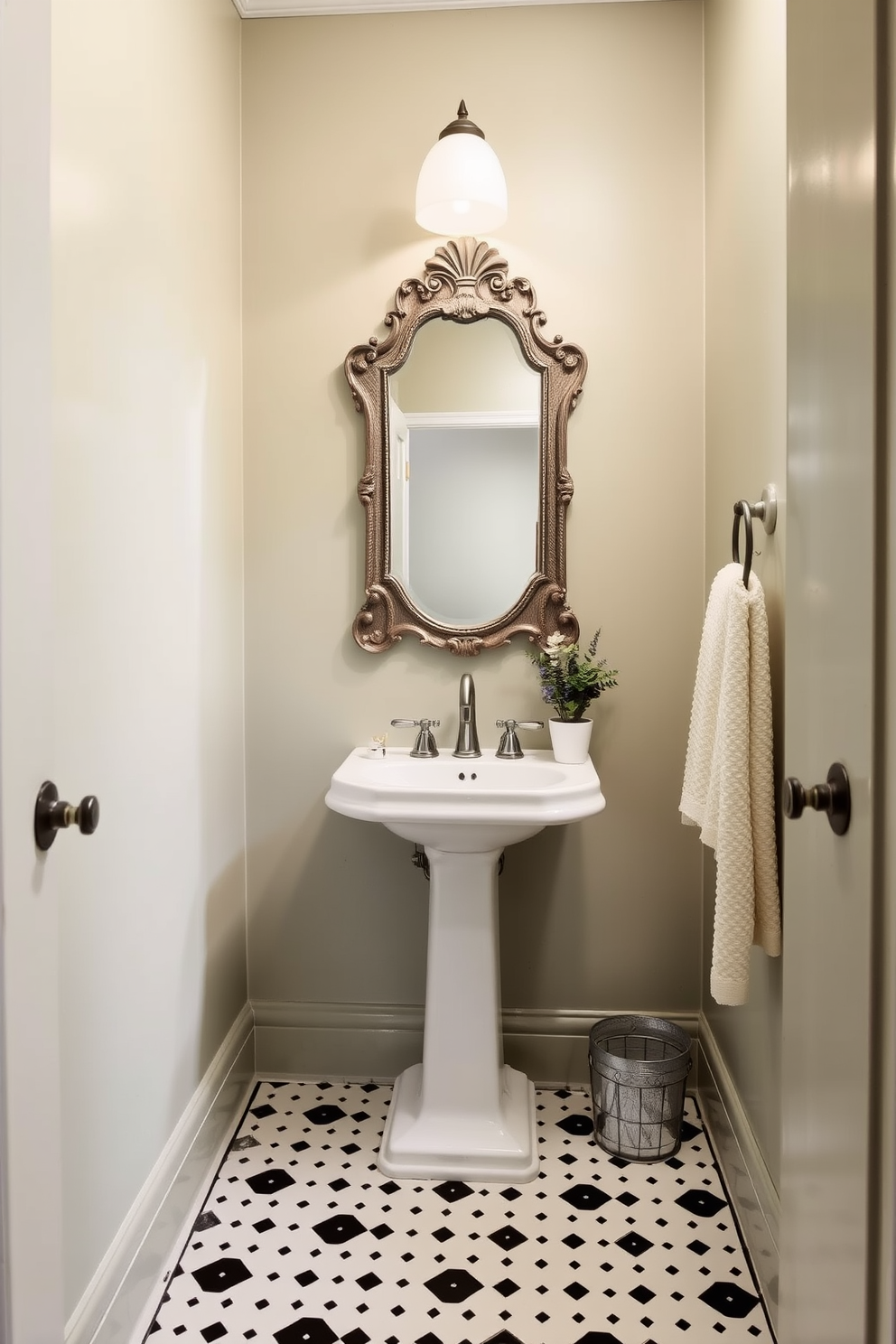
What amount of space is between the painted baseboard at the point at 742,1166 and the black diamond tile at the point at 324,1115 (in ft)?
2.80

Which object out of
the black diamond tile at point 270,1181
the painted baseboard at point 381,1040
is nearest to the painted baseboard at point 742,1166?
the painted baseboard at point 381,1040

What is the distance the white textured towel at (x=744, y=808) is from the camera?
1.57 m

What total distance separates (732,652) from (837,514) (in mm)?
763

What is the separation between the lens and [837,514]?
0.86 m

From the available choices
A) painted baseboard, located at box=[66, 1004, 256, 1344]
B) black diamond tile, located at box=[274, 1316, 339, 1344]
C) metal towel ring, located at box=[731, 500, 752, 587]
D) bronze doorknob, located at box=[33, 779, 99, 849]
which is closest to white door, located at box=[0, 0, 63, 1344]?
bronze doorknob, located at box=[33, 779, 99, 849]

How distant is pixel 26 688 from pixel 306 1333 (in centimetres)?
124

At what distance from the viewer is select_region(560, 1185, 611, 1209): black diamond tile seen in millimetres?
1879

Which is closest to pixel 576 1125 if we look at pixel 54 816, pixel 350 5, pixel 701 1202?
pixel 701 1202

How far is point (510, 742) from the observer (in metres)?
2.25

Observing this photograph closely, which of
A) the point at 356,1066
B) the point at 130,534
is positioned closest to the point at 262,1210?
the point at 356,1066

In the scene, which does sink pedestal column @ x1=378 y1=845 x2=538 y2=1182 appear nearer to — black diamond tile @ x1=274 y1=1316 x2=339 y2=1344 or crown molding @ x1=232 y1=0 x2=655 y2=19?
black diamond tile @ x1=274 y1=1316 x2=339 y2=1344

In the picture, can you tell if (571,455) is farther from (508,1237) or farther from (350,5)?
(508,1237)

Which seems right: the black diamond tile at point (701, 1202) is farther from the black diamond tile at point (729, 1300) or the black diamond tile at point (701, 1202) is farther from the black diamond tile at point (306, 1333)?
the black diamond tile at point (306, 1333)

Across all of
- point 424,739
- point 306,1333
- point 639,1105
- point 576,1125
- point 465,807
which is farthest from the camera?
point 424,739
